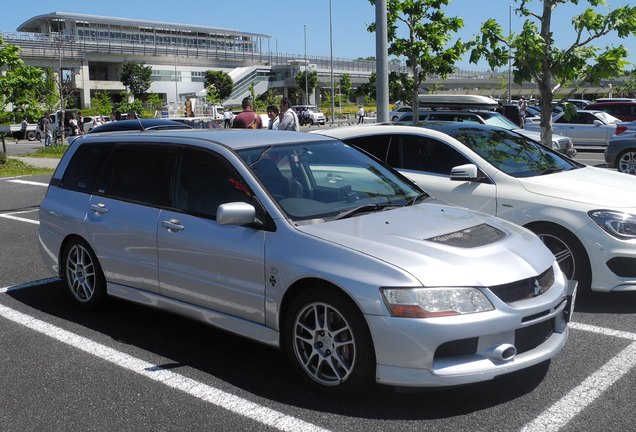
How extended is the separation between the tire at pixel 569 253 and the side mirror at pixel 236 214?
2.91 meters

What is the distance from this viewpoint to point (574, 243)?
582 centimetres

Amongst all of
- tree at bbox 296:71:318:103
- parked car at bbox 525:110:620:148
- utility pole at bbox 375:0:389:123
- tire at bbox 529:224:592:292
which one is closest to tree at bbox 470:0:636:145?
utility pole at bbox 375:0:389:123

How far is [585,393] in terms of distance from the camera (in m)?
4.08

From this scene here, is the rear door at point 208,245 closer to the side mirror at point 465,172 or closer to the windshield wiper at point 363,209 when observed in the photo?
the windshield wiper at point 363,209


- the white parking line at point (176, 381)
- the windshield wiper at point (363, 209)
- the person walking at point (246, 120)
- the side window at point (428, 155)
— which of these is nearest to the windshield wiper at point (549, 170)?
the side window at point (428, 155)

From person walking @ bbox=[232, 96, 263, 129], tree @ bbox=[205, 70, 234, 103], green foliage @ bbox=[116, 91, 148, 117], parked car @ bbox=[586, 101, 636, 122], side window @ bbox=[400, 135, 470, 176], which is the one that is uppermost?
tree @ bbox=[205, 70, 234, 103]

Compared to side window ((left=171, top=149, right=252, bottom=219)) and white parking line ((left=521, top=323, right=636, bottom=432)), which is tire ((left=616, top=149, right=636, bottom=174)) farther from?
side window ((left=171, top=149, right=252, bottom=219))

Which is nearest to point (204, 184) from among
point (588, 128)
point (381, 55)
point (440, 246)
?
point (440, 246)

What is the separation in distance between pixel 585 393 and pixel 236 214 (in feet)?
7.78

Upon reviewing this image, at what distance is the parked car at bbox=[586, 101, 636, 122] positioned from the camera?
82.2ft

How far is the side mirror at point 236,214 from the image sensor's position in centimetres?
431

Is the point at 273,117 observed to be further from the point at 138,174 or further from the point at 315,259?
the point at 315,259

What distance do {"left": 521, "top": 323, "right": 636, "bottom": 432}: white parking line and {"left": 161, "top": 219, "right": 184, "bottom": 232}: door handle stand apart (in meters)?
2.66

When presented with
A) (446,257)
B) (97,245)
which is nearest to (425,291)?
(446,257)
